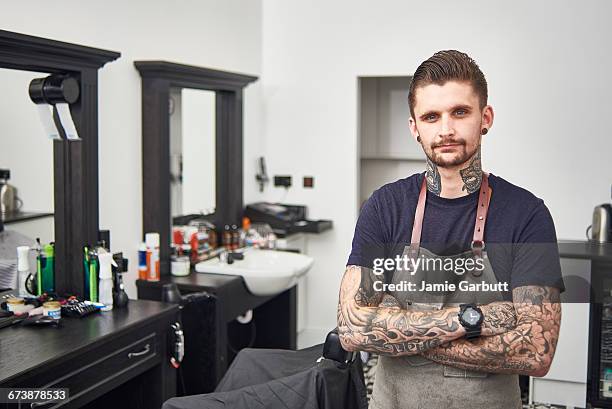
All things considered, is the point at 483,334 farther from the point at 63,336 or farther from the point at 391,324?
the point at 63,336

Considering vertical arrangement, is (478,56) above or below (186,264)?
above

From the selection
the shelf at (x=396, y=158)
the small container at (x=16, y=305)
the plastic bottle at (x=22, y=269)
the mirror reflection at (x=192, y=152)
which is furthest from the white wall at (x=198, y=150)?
the shelf at (x=396, y=158)

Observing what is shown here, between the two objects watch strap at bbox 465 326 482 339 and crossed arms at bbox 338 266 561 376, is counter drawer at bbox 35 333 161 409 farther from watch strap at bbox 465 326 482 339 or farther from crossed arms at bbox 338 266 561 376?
watch strap at bbox 465 326 482 339

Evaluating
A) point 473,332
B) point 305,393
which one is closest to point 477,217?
point 473,332

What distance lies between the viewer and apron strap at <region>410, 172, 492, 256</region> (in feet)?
5.39

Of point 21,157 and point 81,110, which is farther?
point 81,110

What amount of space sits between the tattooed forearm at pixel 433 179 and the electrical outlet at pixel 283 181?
3369mm

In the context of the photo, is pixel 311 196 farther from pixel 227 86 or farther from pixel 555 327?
pixel 555 327

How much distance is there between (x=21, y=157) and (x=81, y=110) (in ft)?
1.09

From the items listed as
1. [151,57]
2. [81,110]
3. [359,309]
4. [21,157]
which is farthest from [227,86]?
[359,309]

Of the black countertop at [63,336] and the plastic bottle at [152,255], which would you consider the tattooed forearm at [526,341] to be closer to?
the black countertop at [63,336]

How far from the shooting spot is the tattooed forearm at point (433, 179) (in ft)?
5.57

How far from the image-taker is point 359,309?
1.69m

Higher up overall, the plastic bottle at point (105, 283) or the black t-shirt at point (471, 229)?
the black t-shirt at point (471, 229)
